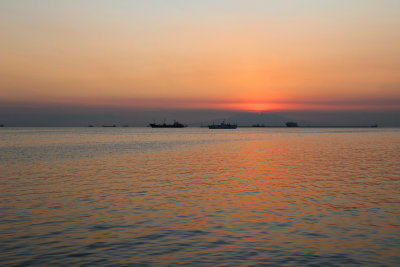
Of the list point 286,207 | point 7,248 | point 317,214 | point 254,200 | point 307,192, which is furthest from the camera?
point 307,192

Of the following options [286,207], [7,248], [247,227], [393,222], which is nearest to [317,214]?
[286,207]

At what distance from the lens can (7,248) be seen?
14422 millimetres

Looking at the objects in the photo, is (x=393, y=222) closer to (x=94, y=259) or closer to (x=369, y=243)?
(x=369, y=243)

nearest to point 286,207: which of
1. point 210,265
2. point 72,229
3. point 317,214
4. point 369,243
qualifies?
point 317,214

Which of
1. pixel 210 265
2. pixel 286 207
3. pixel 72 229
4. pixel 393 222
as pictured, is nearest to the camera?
pixel 210 265

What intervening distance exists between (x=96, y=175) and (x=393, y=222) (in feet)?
91.1

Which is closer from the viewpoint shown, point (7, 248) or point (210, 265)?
point (210, 265)

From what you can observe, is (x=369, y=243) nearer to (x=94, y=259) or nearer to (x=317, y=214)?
(x=317, y=214)

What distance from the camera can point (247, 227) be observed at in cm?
1792

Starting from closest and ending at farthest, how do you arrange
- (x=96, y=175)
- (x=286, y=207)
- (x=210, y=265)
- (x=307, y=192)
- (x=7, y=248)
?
1. (x=210, y=265)
2. (x=7, y=248)
3. (x=286, y=207)
4. (x=307, y=192)
5. (x=96, y=175)

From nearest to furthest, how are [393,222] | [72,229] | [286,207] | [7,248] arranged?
[7,248]
[72,229]
[393,222]
[286,207]

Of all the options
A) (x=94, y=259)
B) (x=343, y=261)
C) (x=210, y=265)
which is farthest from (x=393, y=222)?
(x=94, y=259)

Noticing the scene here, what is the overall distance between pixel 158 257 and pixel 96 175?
25730mm

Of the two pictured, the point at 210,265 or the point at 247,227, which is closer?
the point at 210,265
